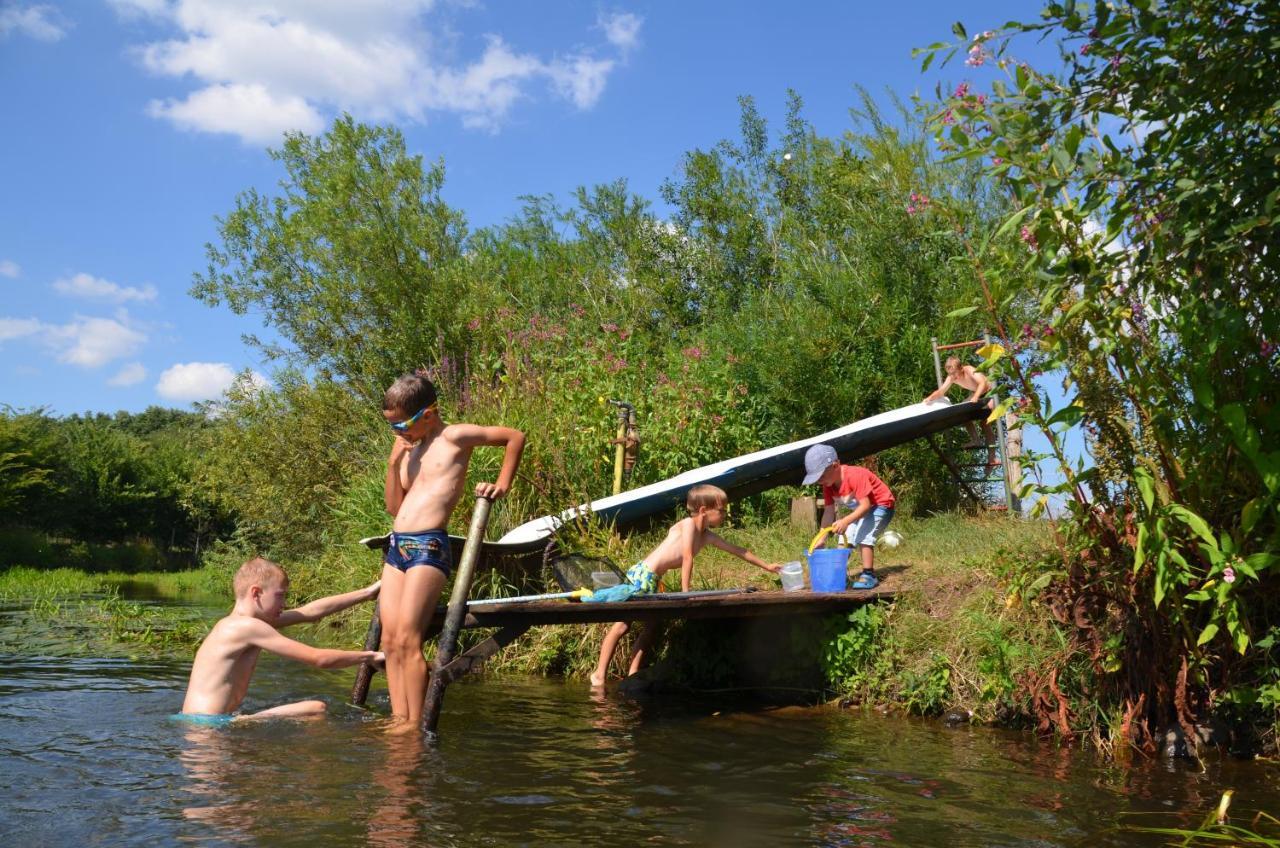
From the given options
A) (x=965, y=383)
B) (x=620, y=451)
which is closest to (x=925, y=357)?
(x=965, y=383)

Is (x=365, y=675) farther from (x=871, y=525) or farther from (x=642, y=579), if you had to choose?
(x=871, y=525)

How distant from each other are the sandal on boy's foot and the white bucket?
0.43 meters

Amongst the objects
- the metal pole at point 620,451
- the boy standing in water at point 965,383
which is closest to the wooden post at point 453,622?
the metal pole at point 620,451

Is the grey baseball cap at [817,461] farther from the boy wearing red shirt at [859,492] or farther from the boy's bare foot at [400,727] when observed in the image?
the boy's bare foot at [400,727]

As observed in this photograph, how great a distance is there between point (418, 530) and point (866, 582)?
3.85 meters

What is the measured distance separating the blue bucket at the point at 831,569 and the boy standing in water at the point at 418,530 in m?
2.92

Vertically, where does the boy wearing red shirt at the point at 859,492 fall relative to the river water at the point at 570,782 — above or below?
above

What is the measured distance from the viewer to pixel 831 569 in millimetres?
8578

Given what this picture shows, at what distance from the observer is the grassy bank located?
295 inches

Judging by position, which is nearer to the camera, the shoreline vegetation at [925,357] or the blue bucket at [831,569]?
the shoreline vegetation at [925,357]

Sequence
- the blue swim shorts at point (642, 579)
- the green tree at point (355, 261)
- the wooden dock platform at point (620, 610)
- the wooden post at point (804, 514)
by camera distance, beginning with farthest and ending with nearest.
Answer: the green tree at point (355, 261), the wooden post at point (804, 514), the blue swim shorts at point (642, 579), the wooden dock platform at point (620, 610)

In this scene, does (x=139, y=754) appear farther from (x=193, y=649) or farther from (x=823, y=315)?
(x=823, y=315)

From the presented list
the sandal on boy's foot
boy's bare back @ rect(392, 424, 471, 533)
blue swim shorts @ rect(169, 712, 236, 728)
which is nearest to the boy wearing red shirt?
the sandal on boy's foot

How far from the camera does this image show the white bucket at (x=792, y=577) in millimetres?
8812
